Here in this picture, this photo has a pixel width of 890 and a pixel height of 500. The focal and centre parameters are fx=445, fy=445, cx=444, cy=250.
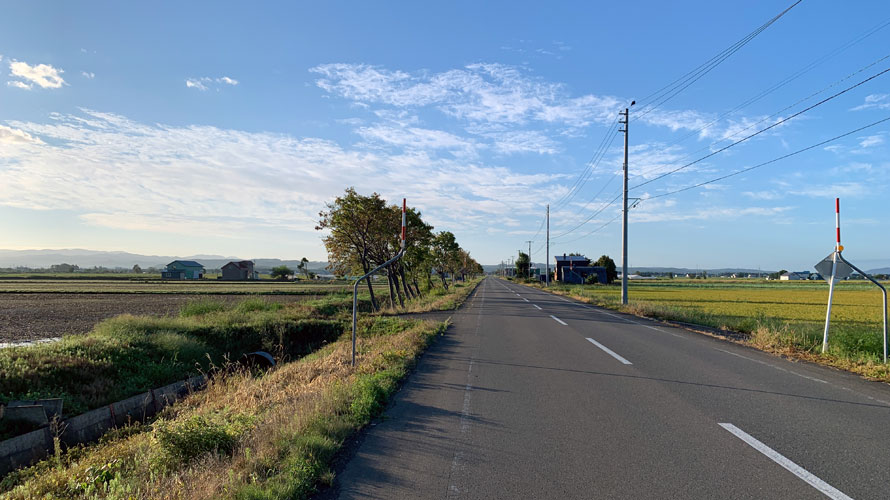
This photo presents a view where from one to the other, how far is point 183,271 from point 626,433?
A: 4669 inches

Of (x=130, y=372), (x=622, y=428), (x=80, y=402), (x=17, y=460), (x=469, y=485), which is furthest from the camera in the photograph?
(x=130, y=372)

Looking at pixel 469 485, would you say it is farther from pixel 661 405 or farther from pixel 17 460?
pixel 17 460

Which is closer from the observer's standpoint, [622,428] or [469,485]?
[469,485]

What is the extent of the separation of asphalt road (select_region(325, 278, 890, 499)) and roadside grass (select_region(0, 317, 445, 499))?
34cm

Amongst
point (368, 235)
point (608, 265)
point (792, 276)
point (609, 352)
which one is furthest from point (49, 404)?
point (792, 276)

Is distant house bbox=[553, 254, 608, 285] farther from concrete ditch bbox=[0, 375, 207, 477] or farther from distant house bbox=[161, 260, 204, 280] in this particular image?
distant house bbox=[161, 260, 204, 280]

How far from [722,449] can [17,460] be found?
10704mm

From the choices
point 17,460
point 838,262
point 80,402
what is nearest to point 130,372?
point 80,402

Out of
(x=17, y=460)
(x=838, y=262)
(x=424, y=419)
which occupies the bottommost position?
(x=17, y=460)

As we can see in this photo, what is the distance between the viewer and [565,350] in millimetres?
10312

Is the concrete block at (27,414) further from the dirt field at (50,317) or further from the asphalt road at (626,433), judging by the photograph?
the dirt field at (50,317)

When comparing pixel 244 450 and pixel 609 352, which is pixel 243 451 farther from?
pixel 609 352

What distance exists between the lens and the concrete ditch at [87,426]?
25.2 feet

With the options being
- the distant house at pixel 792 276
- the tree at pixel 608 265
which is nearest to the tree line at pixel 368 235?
the tree at pixel 608 265
